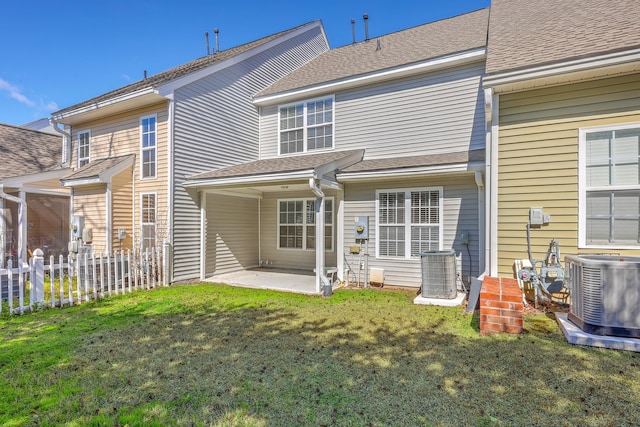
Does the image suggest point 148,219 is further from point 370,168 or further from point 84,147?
point 370,168

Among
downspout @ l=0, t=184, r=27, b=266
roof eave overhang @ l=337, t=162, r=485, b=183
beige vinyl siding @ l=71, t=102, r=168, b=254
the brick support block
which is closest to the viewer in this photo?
the brick support block

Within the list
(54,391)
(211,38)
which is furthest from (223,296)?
(211,38)

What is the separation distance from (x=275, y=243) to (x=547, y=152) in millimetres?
7576

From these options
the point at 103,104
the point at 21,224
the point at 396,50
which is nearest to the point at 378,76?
the point at 396,50

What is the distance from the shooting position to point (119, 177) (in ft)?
28.8

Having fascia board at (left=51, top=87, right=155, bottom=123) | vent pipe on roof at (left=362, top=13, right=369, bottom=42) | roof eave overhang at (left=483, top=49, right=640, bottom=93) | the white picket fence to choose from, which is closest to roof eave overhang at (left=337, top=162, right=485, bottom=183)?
roof eave overhang at (left=483, top=49, right=640, bottom=93)

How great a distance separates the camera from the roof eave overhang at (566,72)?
4.49 m

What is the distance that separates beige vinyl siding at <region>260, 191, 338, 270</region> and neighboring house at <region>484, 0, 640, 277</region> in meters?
Result: 5.59

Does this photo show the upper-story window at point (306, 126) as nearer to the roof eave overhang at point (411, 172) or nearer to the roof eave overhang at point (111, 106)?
the roof eave overhang at point (411, 172)

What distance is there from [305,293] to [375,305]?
1.83 m

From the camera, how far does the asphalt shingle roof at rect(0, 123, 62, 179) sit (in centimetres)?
1112

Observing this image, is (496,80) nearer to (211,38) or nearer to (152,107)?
(152,107)

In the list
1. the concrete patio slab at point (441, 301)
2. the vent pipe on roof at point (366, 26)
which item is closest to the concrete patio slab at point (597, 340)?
the concrete patio slab at point (441, 301)

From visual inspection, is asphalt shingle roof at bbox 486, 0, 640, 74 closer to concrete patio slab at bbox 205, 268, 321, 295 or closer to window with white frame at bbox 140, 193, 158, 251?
concrete patio slab at bbox 205, 268, 321, 295
